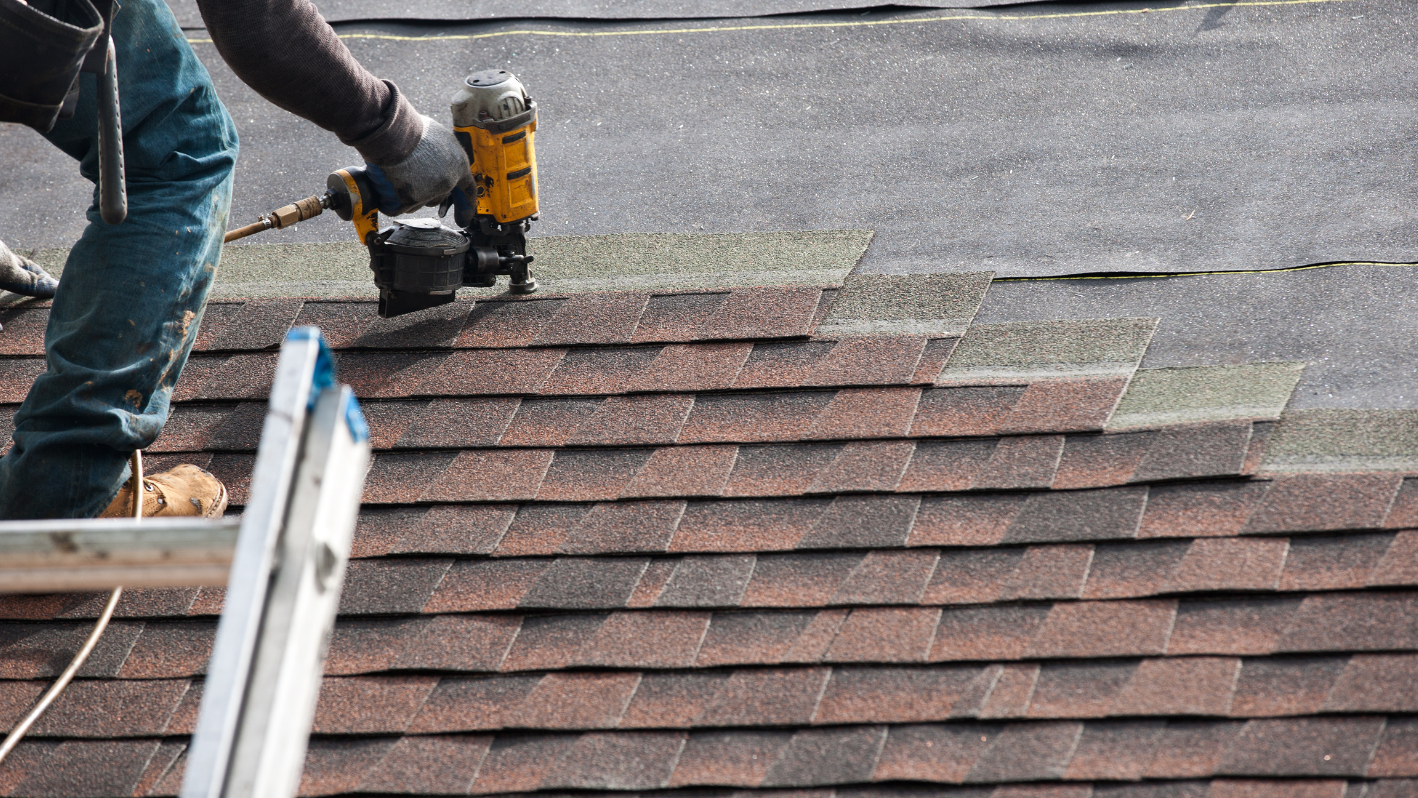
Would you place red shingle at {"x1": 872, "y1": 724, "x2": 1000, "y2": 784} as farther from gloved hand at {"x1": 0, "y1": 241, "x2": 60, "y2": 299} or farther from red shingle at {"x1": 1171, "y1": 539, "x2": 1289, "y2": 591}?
gloved hand at {"x1": 0, "y1": 241, "x2": 60, "y2": 299}

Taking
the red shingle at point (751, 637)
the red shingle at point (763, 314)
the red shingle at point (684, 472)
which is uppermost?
the red shingle at point (763, 314)

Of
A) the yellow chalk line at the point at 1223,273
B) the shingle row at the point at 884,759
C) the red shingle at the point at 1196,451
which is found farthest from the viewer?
the yellow chalk line at the point at 1223,273

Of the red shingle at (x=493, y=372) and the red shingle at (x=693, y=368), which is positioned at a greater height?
the red shingle at (x=693, y=368)

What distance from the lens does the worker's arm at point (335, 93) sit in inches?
104

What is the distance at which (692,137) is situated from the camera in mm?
3941

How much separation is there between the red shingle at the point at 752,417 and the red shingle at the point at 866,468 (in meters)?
0.12

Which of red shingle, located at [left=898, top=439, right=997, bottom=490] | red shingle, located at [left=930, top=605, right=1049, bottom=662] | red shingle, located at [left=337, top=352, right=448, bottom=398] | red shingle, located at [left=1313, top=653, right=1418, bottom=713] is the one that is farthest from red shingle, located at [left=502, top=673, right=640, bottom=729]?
red shingle, located at [left=1313, top=653, right=1418, bottom=713]

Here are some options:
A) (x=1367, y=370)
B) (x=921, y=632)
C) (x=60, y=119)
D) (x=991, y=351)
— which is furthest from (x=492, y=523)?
(x=1367, y=370)

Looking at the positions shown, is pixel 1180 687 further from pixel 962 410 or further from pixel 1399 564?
pixel 962 410

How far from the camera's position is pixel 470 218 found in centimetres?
320

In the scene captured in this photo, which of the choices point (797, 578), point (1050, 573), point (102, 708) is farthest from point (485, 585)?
point (1050, 573)

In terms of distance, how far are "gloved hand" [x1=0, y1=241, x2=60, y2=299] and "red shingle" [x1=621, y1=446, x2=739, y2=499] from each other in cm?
182

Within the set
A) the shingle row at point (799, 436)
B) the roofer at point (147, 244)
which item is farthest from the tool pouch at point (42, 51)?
the shingle row at point (799, 436)

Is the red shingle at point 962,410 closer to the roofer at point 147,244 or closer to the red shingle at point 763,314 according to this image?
the red shingle at point 763,314
